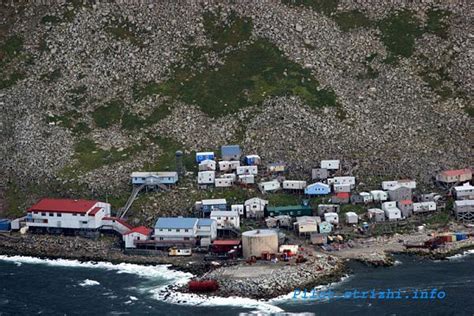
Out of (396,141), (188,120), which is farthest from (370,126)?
(188,120)

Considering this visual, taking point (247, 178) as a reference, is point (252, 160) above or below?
above

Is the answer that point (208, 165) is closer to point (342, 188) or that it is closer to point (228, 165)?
point (228, 165)

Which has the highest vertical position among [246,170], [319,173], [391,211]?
[246,170]

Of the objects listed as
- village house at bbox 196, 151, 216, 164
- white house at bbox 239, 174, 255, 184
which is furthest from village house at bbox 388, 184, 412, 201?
village house at bbox 196, 151, 216, 164

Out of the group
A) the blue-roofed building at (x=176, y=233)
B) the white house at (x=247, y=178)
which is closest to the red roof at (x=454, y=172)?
the white house at (x=247, y=178)

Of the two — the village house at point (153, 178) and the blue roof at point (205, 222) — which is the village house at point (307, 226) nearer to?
the blue roof at point (205, 222)

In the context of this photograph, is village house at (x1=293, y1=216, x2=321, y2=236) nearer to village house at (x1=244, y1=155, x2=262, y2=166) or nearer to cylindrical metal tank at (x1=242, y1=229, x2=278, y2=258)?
cylindrical metal tank at (x1=242, y1=229, x2=278, y2=258)

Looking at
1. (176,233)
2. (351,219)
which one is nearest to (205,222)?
(176,233)
